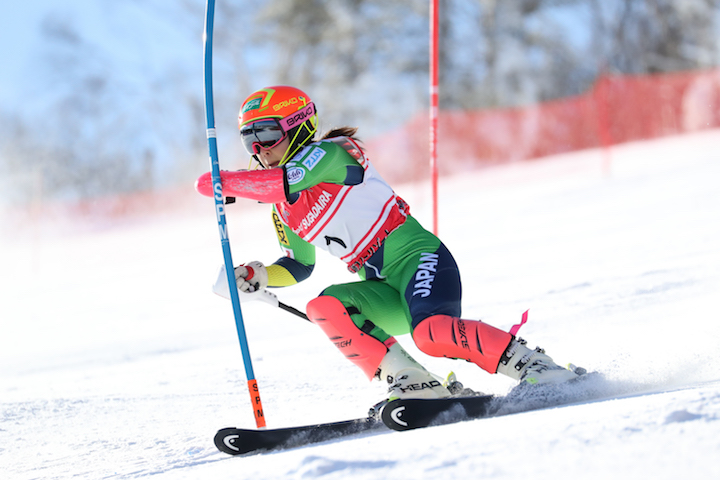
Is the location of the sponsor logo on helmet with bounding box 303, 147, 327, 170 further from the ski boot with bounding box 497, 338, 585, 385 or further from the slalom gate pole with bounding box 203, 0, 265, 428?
the ski boot with bounding box 497, 338, 585, 385

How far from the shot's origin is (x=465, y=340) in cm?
254

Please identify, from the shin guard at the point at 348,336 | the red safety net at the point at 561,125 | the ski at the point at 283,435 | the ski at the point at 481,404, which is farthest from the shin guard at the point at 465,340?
the red safety net at the point at 561,125

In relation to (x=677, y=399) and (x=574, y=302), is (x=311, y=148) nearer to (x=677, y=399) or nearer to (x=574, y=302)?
(x=677, y=399)

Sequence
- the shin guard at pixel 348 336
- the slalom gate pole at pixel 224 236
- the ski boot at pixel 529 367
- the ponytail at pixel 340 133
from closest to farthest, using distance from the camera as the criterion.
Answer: the ski boot at pixel 529 367 < the slalom gate pole at pixel 224 236 < the shin guard at pixel 348 336 < the ponytail at pixel 340 133

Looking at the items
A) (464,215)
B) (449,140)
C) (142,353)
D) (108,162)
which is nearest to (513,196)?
(464,215)

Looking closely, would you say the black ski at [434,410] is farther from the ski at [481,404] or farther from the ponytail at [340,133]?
the ponytail at [340,133]

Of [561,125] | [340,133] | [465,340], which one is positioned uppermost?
[561,125]

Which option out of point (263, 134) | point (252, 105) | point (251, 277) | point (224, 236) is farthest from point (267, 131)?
point (251, 277)

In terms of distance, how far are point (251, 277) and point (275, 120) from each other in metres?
0.73

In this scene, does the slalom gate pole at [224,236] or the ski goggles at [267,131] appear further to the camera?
the ski goggles at [267,131]

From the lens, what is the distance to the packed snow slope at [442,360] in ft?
5.88

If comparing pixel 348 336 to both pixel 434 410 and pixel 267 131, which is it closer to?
pixel 434 410

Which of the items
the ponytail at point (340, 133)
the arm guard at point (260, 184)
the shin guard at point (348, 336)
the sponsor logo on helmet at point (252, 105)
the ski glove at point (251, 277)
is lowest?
the shin guard at point (348, 336)

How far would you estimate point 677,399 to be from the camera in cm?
192
